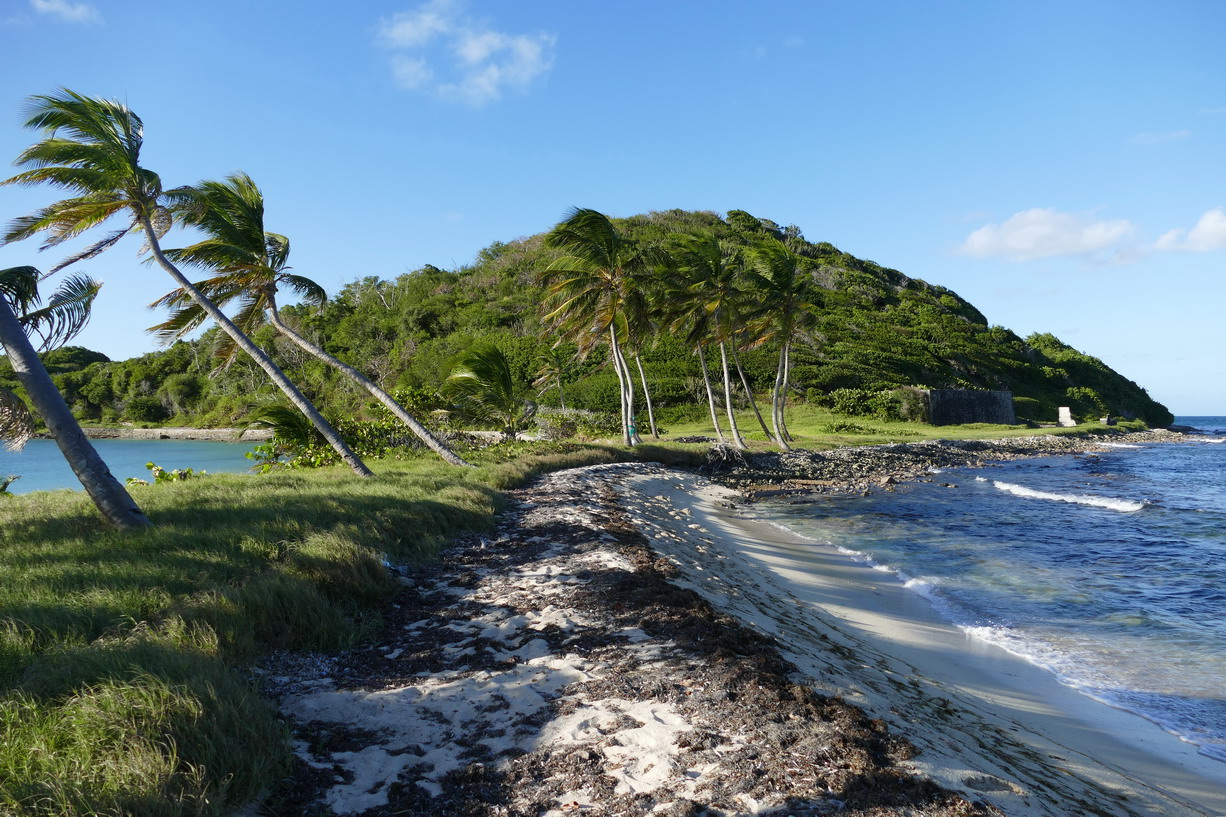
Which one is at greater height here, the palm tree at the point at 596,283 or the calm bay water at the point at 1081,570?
the palm tree at the point at 596,283

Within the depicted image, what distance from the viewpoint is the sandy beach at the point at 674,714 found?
3264mm

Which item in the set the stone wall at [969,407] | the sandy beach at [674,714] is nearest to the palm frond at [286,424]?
the sandy beach at [674,714]

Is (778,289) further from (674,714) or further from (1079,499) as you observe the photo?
(674,714)

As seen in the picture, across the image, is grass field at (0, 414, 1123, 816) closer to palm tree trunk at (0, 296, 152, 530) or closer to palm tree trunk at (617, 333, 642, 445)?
palm tree trunk at (0, 296, 152, 530)

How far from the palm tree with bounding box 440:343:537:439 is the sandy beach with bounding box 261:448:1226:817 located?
11727 millimetres

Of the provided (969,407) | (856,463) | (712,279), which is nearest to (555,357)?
(712,279)

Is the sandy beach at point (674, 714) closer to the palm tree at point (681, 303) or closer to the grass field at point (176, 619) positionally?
the grass field at point (176, 619)

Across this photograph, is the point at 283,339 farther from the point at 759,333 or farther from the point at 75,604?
the point at 75,604

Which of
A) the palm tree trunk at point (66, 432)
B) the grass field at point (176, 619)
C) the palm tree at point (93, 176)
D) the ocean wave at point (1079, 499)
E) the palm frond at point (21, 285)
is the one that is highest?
the palm tree at point (93, 176)

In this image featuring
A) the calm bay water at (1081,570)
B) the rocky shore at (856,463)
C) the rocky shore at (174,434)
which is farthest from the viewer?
the rocky shore at (174,434)

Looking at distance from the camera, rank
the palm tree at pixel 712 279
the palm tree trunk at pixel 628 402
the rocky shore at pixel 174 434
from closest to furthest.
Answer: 1. the palm tree at pixel 712 279
2. the palm tree trunk at pixel 628 402
3. the rocky shore at pixel 174 434

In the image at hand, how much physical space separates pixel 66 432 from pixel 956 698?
1027 cm

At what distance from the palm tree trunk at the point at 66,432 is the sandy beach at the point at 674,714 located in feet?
12.2

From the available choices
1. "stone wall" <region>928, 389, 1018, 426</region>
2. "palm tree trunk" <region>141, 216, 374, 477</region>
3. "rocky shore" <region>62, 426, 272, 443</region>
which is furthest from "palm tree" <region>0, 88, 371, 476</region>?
"stone wall" <region>928, 389, 1018, 426</region>
